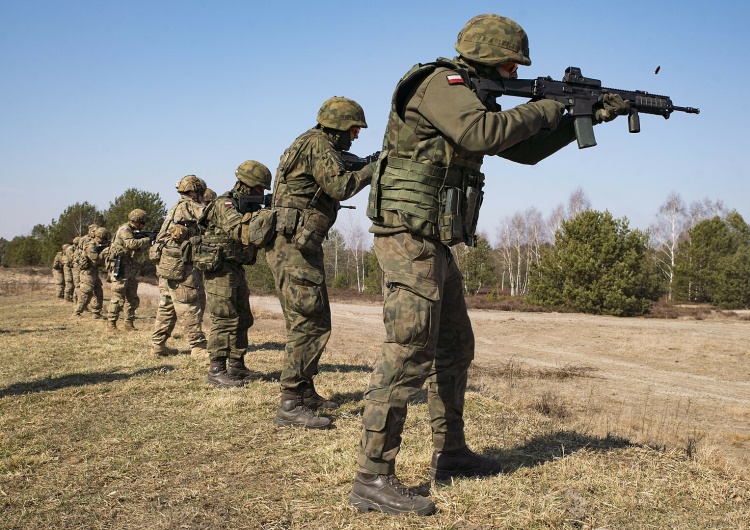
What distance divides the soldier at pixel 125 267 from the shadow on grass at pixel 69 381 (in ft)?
17.4

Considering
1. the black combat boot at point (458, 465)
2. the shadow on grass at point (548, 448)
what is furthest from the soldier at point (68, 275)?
the black combat boot at point (458, 465)

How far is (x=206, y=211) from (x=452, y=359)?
5.01 m

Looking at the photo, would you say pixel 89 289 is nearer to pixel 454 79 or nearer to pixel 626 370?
pixel 626 370

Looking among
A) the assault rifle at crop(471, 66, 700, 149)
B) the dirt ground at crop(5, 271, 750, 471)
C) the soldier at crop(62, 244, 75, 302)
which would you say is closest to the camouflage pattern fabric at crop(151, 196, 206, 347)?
the dirt ground at crop(5, 271, 750, 471)

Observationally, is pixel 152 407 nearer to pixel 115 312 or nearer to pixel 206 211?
pixel 206 211

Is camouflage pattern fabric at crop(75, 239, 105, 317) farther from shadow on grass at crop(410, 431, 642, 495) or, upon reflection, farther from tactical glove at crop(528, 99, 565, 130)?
tactical glove at crop(528, 99, 565, 130)

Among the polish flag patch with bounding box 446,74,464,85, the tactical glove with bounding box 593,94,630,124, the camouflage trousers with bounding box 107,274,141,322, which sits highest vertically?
the tactical glove with bounding box 593,94,630,124

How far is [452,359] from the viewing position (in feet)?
13.1

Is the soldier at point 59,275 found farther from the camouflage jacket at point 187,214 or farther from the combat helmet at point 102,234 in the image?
the camouflage jacket at point 187,214

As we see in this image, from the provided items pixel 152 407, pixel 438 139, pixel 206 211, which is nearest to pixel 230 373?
pixel 152 407

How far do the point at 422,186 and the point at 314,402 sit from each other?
3.17m

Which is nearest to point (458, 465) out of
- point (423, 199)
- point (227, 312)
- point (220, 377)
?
point (423, 199)

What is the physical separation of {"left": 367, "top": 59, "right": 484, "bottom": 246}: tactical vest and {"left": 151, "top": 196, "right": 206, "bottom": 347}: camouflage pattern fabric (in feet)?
21.0

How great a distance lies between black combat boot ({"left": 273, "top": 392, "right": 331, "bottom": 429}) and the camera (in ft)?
17.8
